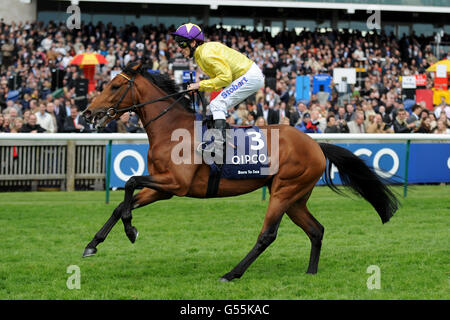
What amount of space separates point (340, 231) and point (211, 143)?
2.86 meters

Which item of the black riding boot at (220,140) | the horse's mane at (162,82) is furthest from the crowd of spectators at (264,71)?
the black riding boot at (220,140)

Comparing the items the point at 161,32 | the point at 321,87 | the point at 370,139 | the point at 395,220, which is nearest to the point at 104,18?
the point at 161,32

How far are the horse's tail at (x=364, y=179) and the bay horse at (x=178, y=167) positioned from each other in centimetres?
27

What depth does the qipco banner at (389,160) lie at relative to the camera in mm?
9680

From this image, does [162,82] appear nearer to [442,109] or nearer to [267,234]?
[267,234]

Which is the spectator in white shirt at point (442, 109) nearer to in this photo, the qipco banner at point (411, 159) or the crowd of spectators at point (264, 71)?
the crowd of spectators at point (264, 71)

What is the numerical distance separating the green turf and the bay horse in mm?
370

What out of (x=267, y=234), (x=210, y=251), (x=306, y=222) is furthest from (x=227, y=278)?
(x=210, y=251)

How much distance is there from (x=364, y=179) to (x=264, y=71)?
12.4 meters

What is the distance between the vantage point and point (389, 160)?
10328 mm

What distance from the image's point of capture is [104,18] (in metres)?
26.5

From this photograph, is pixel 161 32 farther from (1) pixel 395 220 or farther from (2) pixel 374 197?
(2) pixel 374 197

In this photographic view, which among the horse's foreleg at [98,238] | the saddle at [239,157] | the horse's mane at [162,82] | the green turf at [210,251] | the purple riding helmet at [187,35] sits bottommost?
the green turf at [210,251]

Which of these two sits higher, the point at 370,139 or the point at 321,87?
the point at 321,87
